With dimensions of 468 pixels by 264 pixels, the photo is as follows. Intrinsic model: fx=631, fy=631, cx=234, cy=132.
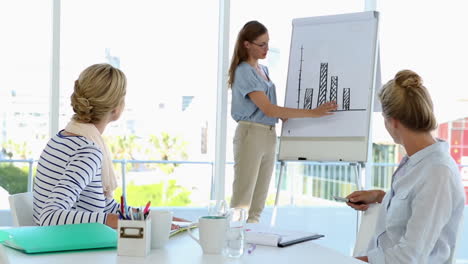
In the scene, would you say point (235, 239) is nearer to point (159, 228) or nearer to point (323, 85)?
point (159, 228)

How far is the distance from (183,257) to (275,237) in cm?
30

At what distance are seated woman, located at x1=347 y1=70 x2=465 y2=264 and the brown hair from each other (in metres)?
1.64

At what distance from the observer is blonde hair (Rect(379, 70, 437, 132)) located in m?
1.93

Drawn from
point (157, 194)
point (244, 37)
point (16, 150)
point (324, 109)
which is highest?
point (244, 37)

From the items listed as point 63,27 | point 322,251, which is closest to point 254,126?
point 63,27

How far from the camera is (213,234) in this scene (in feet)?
5.06

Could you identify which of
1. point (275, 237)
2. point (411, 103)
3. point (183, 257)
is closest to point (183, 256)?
point (183, 257)

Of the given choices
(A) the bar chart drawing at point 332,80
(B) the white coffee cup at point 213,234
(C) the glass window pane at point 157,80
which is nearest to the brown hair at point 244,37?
(A) the bar chart drawing at point 332,80

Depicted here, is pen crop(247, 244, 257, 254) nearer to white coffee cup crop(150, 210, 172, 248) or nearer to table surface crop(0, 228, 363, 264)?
table surface crop(0, 228, 363, 264)

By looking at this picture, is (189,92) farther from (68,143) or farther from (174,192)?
(68,143)

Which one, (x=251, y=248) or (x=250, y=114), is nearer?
(x=251, y=248)

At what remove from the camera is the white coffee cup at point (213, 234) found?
1.54 metres

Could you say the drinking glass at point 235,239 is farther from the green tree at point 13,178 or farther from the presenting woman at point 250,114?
the green tree at point 13,178

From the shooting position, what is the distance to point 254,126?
3.59 meters
